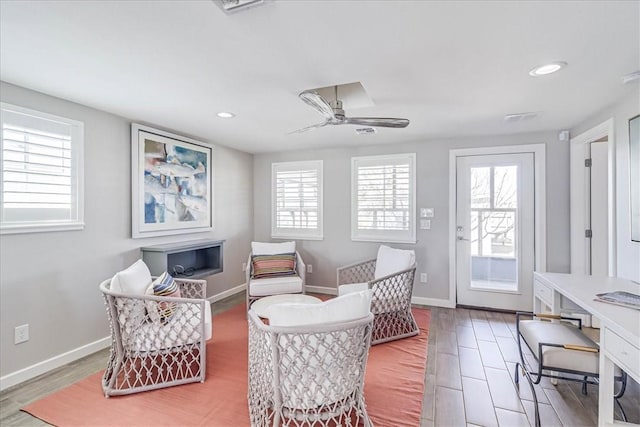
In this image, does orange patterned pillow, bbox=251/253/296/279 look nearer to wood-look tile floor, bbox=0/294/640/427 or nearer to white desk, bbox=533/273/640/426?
wood-look tile floor, bbox=0/294/640/427

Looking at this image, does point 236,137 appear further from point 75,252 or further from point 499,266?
point 499,266

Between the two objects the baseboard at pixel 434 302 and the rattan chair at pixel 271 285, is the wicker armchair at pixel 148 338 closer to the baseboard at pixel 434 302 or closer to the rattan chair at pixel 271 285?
the rattan chair at pixel 271 285

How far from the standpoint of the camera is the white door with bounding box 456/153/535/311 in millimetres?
3861

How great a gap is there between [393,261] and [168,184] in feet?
9.28

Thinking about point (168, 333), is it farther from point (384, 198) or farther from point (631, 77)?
point (631, 77)

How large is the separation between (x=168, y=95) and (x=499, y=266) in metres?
4.20

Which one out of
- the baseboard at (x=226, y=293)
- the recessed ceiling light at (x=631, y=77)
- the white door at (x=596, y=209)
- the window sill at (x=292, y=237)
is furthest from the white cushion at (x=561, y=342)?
the baseboard at (x=226, y=293)

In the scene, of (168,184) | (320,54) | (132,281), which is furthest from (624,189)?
(168,184)

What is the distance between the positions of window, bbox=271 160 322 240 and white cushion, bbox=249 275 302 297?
113cm

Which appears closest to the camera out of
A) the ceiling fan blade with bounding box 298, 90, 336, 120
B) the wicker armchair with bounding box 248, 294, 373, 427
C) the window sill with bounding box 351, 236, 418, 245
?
the wicker armchair with bounding box 248, 294, 373, 427

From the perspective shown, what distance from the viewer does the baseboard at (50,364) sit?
231 cm

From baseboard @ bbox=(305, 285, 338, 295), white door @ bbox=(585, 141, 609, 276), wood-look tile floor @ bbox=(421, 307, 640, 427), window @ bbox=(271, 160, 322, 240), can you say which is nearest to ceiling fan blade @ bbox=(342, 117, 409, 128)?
wood-look tile floor @ bbox=(421, 307, 640, 427)

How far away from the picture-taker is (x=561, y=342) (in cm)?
195

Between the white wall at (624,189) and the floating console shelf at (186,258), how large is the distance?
4.12 metres
